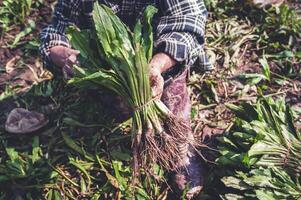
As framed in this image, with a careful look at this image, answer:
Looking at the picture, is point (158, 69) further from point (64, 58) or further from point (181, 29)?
point (64, 58)

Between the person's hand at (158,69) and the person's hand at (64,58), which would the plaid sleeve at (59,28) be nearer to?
the person's hand at (64,58)

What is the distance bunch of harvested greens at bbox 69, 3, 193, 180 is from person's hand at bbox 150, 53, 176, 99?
4 cm

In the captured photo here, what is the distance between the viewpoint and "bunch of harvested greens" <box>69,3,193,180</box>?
221 cm

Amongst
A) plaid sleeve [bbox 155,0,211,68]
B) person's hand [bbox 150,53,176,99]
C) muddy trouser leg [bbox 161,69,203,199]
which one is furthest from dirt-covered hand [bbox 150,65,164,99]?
muddy trouser leg [bbox 161,69,203,199]

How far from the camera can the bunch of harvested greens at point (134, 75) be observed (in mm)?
2215

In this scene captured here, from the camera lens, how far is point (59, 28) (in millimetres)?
2697

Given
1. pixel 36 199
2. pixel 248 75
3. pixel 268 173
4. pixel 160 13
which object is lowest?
pixel 36 199

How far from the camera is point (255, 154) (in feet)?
8.01

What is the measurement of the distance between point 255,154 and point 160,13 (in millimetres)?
922

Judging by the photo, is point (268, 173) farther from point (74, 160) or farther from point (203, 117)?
point (74, 160)

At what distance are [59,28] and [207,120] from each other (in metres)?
1.06

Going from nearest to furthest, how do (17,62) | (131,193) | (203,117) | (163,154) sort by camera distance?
(163,154), (131,193), (203,117), (17,62)

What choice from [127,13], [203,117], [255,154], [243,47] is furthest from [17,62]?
[255,154]

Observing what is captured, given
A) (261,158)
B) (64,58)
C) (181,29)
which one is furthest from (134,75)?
(261,158)
